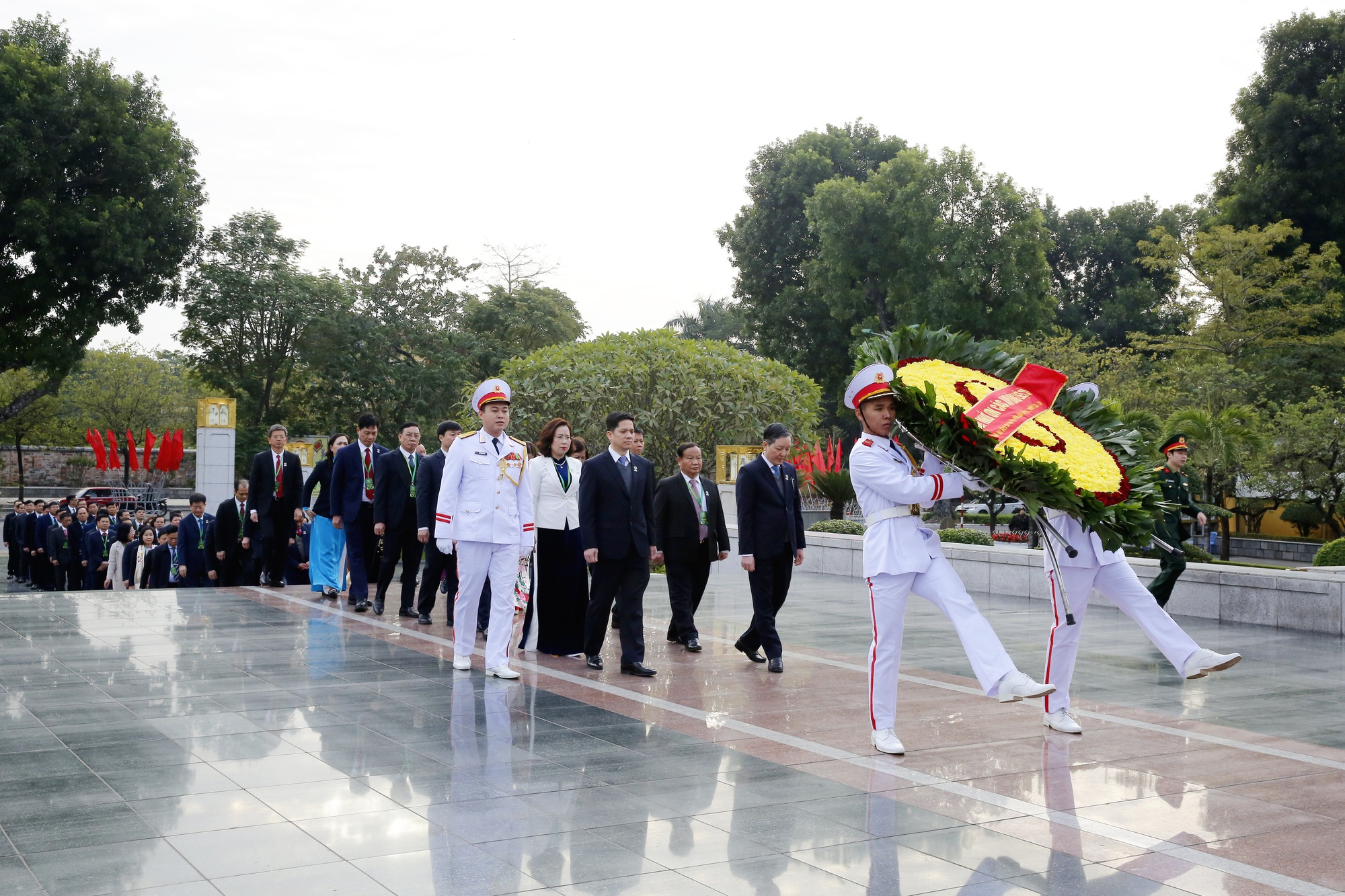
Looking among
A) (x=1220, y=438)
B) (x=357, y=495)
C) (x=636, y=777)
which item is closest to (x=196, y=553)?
(x=357, y=495)

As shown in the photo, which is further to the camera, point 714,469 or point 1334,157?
point 1334,157

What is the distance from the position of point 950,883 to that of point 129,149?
89.2 feet

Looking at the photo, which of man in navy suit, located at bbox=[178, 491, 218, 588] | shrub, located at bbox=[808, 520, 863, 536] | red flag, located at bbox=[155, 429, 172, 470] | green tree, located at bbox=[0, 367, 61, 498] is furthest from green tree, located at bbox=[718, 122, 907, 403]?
man in navy suit, located at bbox=[178, 491, 218, 588]

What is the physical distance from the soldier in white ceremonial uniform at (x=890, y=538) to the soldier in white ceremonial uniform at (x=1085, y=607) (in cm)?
73

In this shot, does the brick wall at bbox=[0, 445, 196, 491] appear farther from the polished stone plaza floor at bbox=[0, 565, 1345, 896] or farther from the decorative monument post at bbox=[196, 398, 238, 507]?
the polished stone plaza floor at bbox=[0, 565, 1345, 896]

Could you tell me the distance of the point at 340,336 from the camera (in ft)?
117

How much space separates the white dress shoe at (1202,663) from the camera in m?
5.70

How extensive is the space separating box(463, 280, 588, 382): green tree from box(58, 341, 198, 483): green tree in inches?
591

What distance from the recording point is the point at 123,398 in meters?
47.6

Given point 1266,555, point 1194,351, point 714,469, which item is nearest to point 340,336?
point 714,469

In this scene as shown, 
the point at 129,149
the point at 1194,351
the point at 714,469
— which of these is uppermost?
the point at 129,149

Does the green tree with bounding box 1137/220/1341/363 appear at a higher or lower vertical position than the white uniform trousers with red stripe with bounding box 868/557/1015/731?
higher

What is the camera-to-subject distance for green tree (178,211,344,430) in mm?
34656

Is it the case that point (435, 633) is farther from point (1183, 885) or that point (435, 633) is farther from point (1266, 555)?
point (1266, 555)
